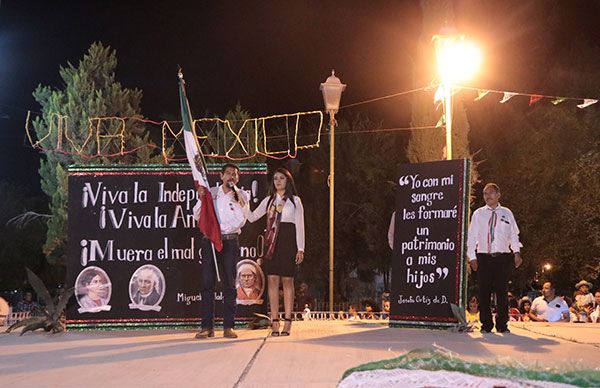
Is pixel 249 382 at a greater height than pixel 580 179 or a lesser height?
lesser

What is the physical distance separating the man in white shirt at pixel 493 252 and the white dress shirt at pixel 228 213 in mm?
2237

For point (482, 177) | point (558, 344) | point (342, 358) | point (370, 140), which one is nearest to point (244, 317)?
point (342, 358)

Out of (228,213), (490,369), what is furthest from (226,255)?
(490,369)

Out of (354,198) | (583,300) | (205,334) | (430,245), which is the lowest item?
(583,300)

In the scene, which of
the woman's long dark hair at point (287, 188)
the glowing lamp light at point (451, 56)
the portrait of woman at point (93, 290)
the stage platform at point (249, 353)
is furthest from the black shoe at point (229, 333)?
the glowing lamp light at point (451, 56)

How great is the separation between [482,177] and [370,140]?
4.66 metres

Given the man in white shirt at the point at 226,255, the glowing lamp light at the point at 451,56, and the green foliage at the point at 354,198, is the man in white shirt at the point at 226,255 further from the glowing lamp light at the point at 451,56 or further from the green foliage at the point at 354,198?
the green foliage at the point at 354,198

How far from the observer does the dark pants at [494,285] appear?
20.9ft

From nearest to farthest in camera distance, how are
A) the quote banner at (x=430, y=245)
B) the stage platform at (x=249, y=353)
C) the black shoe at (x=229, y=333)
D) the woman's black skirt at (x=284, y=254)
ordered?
the stage platform at (x=249, y=353) → the black shoe at (x=229, y=333) → the woman's black skirt at (x=284, y=254) → the quote banner at (x=430, y=245)

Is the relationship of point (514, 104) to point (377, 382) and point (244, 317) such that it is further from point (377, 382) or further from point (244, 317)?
point (377, 382)

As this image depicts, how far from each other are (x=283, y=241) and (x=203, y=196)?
0.84m

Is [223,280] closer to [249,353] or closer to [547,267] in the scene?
[249,353]

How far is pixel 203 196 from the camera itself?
245 inches

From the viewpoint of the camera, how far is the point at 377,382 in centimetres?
242
